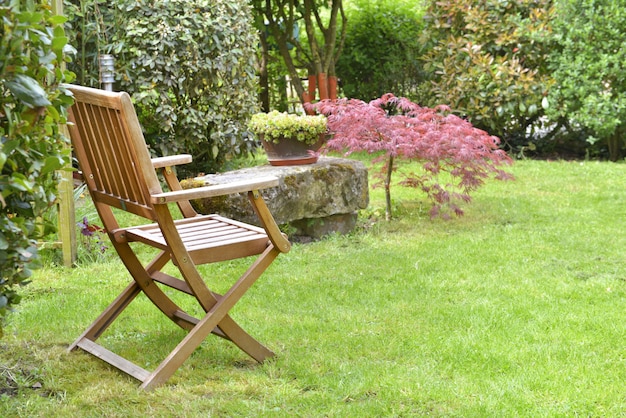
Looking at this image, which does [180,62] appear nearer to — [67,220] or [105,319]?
[67,220]

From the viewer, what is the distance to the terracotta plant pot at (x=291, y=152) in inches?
233

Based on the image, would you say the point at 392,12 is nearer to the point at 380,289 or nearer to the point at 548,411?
the point at 380,289

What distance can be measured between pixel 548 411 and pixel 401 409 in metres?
0.54

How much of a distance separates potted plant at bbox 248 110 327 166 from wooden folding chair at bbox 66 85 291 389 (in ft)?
7.19

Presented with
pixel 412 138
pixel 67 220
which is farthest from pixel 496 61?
pixel 67 220

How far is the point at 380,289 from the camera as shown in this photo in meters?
4.55

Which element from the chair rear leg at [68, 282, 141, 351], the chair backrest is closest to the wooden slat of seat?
the chair backrest

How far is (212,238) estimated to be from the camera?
3.44m

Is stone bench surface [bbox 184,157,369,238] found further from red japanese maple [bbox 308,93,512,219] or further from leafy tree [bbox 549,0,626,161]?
leafy tree [bbox 549,0,626,161]

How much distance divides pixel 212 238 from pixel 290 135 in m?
2.49

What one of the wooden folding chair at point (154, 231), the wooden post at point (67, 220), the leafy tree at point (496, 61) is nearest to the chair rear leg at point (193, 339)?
Answer: the wooden folding chair at point (154, 231)

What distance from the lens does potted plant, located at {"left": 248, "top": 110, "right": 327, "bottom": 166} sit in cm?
583

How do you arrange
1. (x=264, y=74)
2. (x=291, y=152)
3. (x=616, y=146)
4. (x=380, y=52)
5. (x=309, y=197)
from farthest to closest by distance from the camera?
(x=380, y=52)
(x=264, y=74)
(x=616, y=146)
(x=291, y=152)
(x=309, y=197)

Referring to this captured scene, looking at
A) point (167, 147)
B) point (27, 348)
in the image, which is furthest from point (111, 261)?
point (167, 147)
